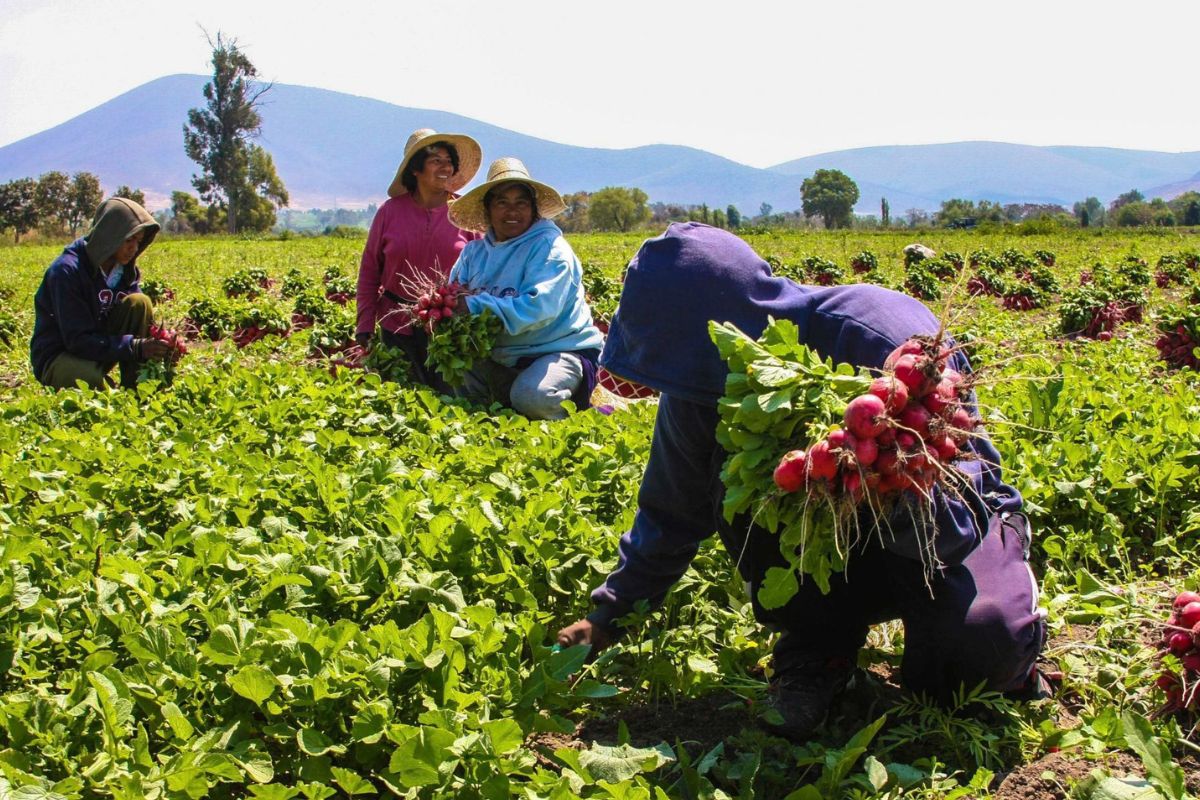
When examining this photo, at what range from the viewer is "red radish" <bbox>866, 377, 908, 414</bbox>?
1.69m

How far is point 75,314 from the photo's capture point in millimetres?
5500

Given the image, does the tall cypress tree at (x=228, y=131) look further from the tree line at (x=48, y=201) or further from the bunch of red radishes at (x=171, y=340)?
the bunch of red radishes at (x=171, y=340)

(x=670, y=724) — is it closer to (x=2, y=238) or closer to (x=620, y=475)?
(x=620, y=475)

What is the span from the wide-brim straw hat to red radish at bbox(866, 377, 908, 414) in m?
3.68

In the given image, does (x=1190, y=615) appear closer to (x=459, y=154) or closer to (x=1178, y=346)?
(x=459, y=154)

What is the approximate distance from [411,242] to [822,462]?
4790 millimetres

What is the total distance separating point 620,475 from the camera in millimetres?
3348

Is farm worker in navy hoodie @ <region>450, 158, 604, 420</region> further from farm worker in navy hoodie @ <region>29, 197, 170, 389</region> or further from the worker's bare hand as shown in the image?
farm worker in navy hoodie @ <region>29, 197, 170, 389</region>

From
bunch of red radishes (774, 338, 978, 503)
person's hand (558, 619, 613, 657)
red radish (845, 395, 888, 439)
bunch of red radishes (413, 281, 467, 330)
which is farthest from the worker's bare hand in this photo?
red radish (845, 395, 888, 439)

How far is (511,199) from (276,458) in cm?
208

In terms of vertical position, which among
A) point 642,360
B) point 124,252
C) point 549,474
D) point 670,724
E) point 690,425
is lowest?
point 670,724

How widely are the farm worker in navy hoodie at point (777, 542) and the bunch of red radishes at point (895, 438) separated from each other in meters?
0.19

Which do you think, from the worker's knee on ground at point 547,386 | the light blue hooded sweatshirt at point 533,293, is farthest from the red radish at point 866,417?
the light blue hooded sweatshirt at point 533,293

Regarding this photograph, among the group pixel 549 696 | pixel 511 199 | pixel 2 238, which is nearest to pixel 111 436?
pixel 511 199
